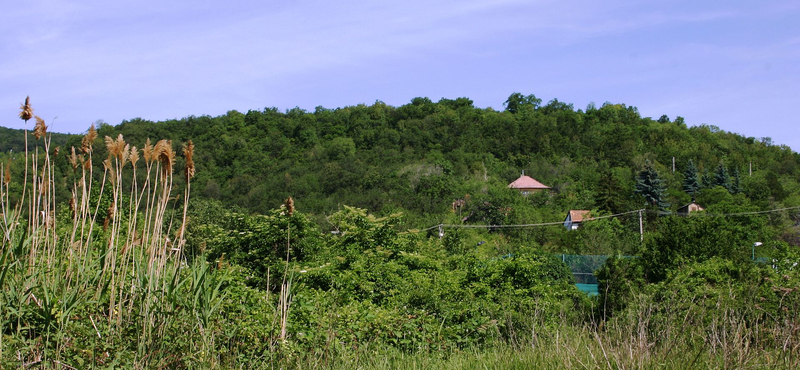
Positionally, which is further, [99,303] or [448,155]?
[448,155]

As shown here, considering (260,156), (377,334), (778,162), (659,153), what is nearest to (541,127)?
(659,153)

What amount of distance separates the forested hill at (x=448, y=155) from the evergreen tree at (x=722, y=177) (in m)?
0.27

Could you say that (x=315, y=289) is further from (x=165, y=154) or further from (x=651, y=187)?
(x=651, y=187)

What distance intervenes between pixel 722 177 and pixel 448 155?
3041 centimetres

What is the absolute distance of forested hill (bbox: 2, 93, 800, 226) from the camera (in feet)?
182

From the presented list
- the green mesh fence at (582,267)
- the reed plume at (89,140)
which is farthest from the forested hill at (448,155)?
the reed plume at (89,140)

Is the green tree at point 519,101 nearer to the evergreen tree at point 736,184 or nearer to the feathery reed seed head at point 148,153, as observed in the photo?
the evergreen tree at point 736,184

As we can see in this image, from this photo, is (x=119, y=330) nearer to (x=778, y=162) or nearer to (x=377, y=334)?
(x=377, y=334)

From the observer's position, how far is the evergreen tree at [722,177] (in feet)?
221

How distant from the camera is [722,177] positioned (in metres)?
68.3

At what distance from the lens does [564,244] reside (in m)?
40.2

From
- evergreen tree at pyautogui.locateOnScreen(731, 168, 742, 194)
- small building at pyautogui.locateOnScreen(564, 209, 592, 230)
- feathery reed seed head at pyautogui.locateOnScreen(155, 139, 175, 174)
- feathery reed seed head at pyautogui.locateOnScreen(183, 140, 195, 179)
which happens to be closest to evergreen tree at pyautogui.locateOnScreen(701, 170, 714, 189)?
evergreen tree at pyautogui.locateOnScreen(731, 168, 742, 194)

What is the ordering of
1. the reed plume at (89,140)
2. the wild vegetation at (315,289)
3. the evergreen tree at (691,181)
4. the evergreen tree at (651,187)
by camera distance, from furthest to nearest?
the evergreen tree at (691,181) → the evergreen tree at (651,187) → the reed plume at (89,140) → the wild vegetation at (315,289)

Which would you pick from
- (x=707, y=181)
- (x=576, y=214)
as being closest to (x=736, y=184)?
(x=707, y=181)
